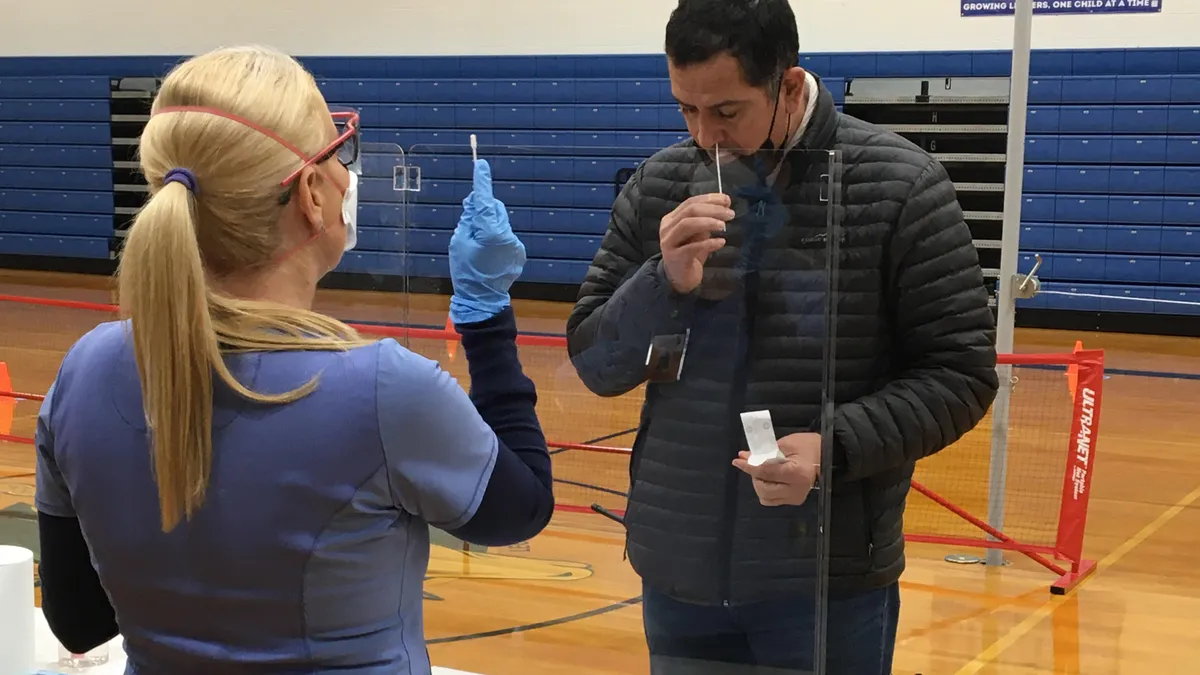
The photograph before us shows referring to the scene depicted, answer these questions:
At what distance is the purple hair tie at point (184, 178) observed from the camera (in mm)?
944

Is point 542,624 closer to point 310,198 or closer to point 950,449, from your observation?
point 310,198

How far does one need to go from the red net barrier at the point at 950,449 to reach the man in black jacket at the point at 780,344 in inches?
4.6

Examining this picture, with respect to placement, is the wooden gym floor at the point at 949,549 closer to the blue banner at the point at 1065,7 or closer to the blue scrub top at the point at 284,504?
the blue scrub top at the point at 284,504

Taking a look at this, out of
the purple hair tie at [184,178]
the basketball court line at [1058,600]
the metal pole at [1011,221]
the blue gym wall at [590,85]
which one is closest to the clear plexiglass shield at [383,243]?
the purple hair tie at [184,178]

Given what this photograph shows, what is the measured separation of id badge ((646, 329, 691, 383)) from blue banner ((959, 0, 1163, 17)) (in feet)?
26.0

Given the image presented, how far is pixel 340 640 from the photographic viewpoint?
947mm

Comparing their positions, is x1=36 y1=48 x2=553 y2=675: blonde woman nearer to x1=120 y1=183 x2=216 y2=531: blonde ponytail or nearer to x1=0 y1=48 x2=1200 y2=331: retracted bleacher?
x1=120 y1=183 x2=216 y2=531: blonde ponytail

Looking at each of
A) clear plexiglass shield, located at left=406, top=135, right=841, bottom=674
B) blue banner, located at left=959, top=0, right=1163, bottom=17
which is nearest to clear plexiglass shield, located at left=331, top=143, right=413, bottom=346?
clear plexiglass shield, located at left=406, top=135, right=841, bottom=674

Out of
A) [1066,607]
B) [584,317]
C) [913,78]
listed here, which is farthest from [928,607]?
[913,78]

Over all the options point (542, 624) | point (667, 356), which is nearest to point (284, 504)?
point (667, 356)

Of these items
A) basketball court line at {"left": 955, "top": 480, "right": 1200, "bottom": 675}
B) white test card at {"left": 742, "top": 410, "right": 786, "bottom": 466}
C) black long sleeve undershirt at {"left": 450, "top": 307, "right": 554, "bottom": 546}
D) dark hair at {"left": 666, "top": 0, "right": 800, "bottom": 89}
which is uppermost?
dark hair at {"left": 666, "top": 0, "right": 800, "bottom": 89}

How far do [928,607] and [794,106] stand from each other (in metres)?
2.65

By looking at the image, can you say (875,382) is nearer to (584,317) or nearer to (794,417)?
(794,417)

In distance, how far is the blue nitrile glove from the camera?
3.93ft
